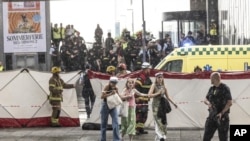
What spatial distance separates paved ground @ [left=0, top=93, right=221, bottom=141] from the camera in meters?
15.8

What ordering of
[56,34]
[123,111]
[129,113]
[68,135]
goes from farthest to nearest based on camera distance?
[56,34]
[68,135]
[129,113]
[123,111]

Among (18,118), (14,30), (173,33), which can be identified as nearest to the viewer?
(18,118)

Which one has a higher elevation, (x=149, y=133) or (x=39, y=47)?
(x=39, y=47)

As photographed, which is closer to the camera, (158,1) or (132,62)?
(132,62)

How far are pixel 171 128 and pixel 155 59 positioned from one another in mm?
10957

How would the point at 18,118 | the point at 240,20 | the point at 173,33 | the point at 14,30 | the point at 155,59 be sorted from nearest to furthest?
the point at 18,118
the point at 14,30
the point at 155,59
the point at 240,20
the point at 173,33

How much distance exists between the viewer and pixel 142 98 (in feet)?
51.9

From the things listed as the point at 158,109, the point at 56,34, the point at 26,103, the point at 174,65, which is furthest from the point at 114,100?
the point at 56,34

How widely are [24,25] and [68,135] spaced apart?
8.05m

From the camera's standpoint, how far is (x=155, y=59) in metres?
28.1

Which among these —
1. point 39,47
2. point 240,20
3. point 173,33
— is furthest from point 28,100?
point 173,33

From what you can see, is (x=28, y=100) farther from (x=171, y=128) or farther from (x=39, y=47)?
(x=39, y=47)

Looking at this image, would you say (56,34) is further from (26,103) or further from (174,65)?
(26,103)

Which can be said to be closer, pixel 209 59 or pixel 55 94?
pixel 55 94
